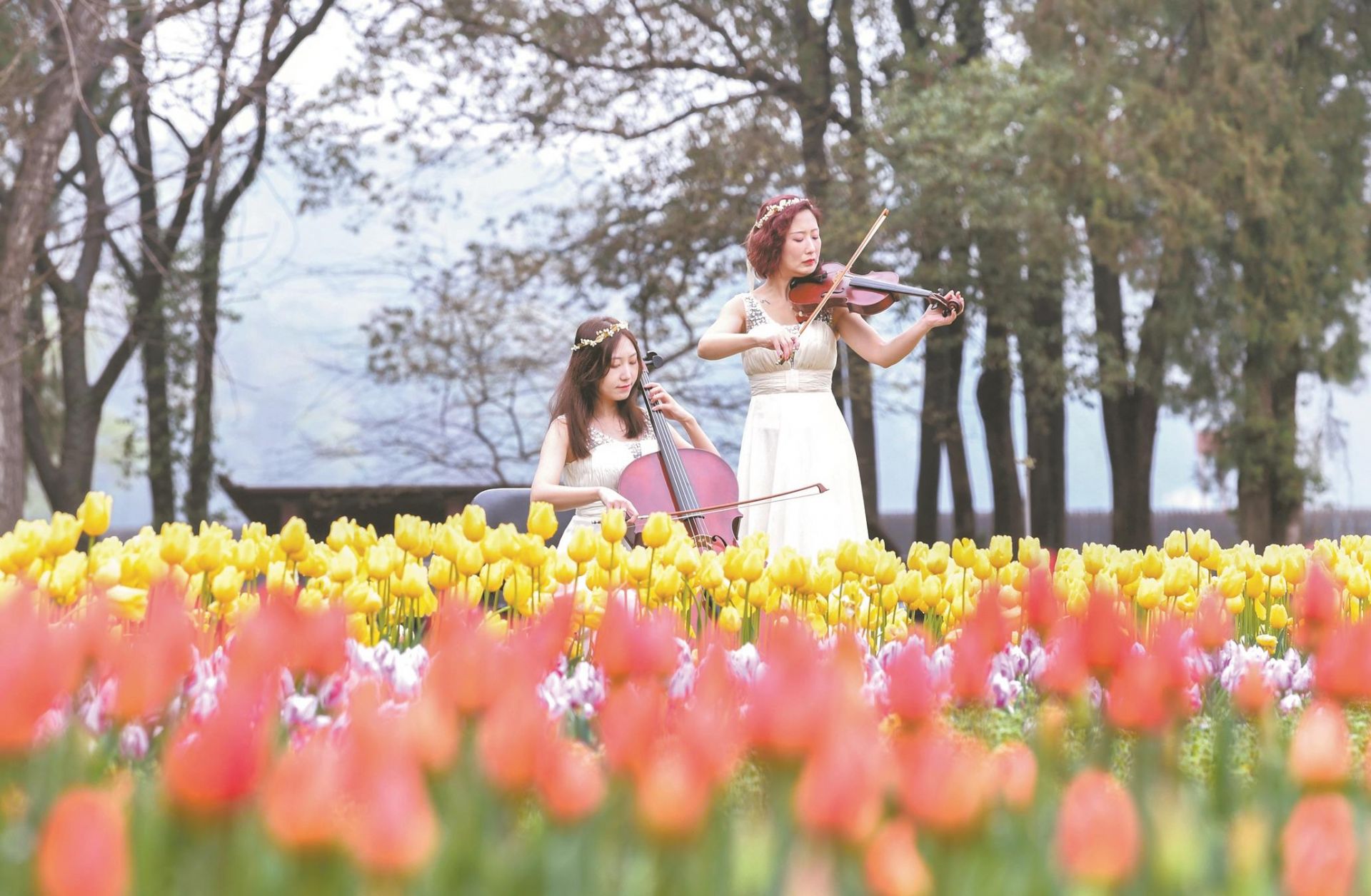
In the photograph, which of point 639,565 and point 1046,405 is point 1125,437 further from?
point 639,565

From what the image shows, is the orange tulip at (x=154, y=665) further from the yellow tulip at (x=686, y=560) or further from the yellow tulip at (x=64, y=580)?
the yellow tulip at (x=686, y=560)

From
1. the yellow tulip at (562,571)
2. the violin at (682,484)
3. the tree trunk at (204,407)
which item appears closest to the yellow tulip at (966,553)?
the yellow tulip at (562,571)

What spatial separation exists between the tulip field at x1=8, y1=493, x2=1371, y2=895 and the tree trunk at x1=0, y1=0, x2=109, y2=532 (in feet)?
21.7

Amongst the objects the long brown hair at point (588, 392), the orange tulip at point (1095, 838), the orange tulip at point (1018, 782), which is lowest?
the orange tulip at point (1018, 782)

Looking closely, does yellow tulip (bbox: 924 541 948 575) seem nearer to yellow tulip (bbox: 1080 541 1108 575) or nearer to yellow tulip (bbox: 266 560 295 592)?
yellow tulip (bbox: 1080 541 1108 575)

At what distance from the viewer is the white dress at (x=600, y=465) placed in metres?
5.36

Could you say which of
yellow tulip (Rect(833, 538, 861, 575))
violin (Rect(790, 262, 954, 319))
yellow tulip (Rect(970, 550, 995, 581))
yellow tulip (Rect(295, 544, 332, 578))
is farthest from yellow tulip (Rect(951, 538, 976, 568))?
violin (Rect(790, 262, 954, 319))

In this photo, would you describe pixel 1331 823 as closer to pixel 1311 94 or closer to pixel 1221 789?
pixel 1221 789

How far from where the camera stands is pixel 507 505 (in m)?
5.57

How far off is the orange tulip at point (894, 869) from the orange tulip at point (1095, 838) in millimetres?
91

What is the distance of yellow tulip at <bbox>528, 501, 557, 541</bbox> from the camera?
2.73 m

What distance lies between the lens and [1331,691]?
1386mm

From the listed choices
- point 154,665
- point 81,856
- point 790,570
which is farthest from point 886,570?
point 81,856

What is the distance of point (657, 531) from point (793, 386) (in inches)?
104
